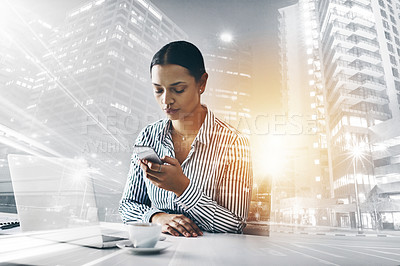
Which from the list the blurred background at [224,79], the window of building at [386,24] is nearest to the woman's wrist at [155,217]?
the blurred background at [224,79]

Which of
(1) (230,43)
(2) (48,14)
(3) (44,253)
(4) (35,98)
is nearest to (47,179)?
(3) (44,253)

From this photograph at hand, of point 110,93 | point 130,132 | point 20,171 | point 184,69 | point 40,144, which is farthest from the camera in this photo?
point 110,93

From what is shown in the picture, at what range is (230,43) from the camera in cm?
301

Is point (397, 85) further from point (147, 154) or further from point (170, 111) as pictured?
point (147, 154)

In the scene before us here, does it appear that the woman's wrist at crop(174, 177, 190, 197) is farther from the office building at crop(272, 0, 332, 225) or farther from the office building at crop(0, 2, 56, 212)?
the office building at crop(0, 2, 56, 212)

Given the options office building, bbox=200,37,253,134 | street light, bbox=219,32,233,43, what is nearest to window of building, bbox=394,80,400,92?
office building, bbox=200,37,253,134

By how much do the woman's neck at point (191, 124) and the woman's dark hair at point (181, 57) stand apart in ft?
0.73

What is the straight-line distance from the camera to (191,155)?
1116 mm

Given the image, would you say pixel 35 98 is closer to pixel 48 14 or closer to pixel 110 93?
pixel 110 93

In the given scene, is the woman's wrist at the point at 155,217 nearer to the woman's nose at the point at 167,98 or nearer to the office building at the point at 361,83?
the woman's nose at the point at 167,98

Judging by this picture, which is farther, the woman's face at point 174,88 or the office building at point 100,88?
the office building at point 100,88

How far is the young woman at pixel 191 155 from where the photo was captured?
977mm

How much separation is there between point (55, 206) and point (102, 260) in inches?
11.6

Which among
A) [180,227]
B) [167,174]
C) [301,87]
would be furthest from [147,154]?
[301,87]
